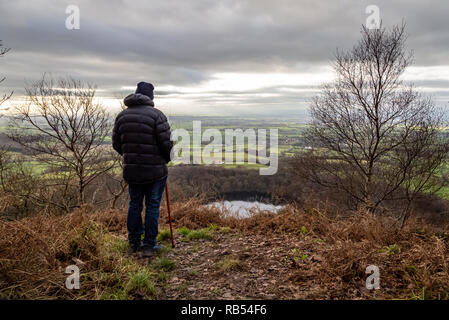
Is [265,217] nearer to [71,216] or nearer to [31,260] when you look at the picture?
[71,216]

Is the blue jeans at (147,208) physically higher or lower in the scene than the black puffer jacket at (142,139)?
lower

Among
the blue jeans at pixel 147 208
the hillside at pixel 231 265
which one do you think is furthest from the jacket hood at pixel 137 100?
the hillside at pixel 231 265

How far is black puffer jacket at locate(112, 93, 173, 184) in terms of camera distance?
3.86 meters

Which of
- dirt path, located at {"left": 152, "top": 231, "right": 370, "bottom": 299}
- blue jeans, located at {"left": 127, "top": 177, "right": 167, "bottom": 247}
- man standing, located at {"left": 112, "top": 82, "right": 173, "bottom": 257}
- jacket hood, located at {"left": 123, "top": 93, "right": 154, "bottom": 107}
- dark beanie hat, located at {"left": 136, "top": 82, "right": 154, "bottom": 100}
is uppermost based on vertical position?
dark beanie hat, located at {"left": 136, "top": 82, "right": 154, "bottom": 100}

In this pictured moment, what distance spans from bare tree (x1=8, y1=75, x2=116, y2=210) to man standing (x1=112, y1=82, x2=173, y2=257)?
721 centimetres

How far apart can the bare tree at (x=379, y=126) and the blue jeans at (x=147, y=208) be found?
546 inches

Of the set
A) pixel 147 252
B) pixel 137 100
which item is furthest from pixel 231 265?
pixel 137 100

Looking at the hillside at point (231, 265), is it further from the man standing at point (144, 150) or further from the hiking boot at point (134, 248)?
the man standing at point (144, 150)

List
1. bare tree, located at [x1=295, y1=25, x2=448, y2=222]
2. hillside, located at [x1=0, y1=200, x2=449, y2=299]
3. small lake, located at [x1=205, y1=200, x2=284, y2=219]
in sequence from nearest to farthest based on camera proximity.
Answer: hillside, located at [x1=0, y1=200, x2=449, y2=299]
small lake, located at [x1=205, y1=200, x2=284, y2=219]
bare tree, located at [x1=295, y1=25, x2=448, y2=222]

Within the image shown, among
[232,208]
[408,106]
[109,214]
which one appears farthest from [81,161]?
[408,106]

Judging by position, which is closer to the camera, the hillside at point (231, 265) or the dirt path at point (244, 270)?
the hillside at point (231, 265)

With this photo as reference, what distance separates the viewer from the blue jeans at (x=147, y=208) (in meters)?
4.09

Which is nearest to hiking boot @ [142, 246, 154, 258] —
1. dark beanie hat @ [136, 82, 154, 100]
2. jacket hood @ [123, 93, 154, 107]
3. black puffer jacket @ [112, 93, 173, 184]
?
black puffer jacket @ [112, 93, 173, 184]

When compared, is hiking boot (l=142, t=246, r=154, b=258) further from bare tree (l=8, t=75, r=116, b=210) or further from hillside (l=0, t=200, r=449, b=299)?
bare tree (l=8, t=75, r=116, b=210)
